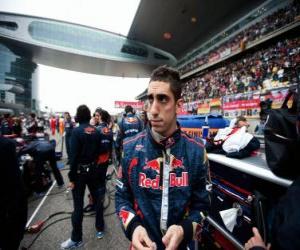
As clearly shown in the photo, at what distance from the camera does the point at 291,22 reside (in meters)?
12.6

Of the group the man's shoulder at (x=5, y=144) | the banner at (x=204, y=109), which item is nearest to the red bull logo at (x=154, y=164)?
the man's shoulder at (x=5, y=144)

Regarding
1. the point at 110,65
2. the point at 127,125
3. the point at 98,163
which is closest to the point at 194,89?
the point at 127,125

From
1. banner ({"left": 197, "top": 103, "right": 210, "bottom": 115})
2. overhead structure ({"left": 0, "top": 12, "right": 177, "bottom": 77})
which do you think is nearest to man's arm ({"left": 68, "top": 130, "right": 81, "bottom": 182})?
banner ({"left": 197, "top": 103, "right": 210, "bottom": 115})

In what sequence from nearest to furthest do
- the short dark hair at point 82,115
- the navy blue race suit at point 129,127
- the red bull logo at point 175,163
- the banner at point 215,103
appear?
the red bull logo at point 175,163 → the short dark hair at point 82,115 → the navy blue race suit at point 129,127 → the banner at point 215,103

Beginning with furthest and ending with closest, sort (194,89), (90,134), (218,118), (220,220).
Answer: (194,89) → (218,118) → (90,134) → (220,220)

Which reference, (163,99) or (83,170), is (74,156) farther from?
(163,99)

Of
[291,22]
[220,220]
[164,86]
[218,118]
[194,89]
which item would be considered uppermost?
[291,22]

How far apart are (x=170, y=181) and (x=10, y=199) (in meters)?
1.75

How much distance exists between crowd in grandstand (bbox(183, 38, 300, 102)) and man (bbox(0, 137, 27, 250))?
33.0 ft

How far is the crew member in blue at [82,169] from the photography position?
115 inches

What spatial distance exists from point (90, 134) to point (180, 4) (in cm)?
2611

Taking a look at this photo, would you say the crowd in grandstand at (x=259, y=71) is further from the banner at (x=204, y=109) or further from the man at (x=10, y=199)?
the man at (x=10, y=199)

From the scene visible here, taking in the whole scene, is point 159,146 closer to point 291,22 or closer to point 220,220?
point 220,220

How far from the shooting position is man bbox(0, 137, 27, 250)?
188 cm
